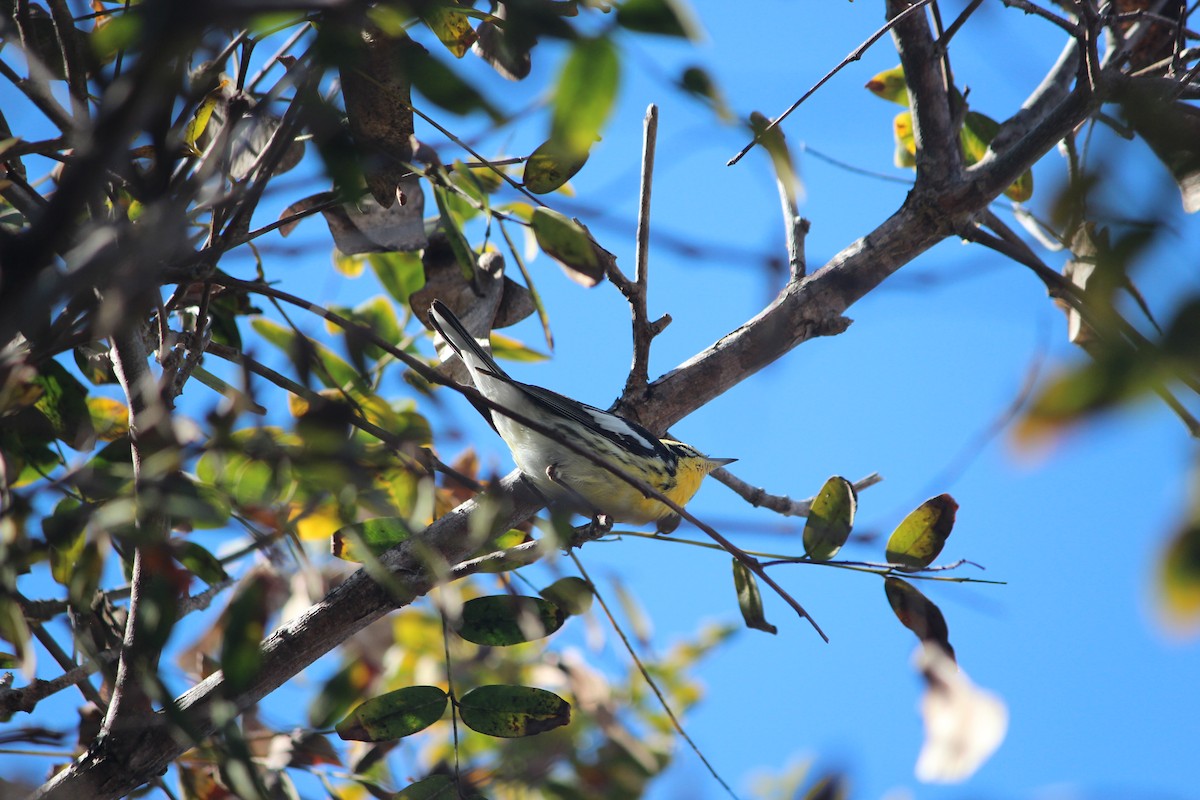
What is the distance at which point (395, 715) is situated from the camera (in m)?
1.47

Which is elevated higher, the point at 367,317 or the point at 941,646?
the point at 367,317

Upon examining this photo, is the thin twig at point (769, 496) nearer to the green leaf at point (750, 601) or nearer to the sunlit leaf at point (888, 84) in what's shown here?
the green leaf at point (750, 601)

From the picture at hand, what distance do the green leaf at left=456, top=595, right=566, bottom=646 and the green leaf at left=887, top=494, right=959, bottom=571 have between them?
58 centimetres

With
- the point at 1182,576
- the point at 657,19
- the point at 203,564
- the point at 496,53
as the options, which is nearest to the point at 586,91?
the point at 657,19

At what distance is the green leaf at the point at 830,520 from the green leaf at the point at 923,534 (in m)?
0.08

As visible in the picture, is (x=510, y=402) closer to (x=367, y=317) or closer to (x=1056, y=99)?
(x=367, y=317)

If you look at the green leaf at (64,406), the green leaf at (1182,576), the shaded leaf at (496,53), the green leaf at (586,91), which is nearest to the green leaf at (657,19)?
the green leaf at (586,91)

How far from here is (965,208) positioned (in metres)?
1.89

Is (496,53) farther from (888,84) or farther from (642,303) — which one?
(888,84)

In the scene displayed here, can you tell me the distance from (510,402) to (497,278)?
95cm

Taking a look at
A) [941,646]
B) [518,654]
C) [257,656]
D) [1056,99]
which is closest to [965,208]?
[1056,99]

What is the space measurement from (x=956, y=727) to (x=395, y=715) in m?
0.92

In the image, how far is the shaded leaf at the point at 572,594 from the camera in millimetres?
1484

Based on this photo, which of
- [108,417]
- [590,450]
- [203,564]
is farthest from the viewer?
[590,450]
